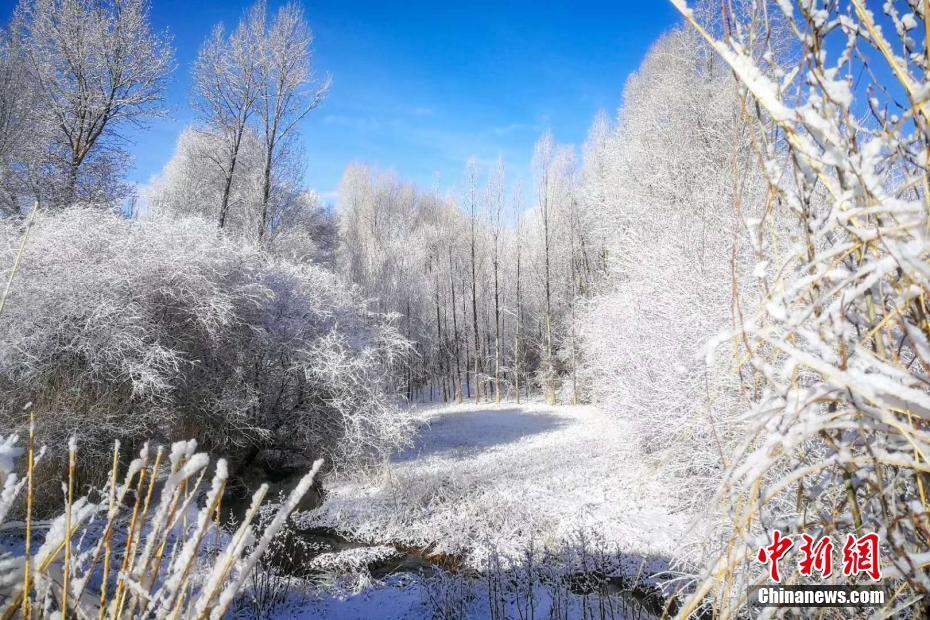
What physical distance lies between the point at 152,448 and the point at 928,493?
899 centimetres

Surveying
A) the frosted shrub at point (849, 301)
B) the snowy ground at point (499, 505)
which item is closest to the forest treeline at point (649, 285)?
the frosted shrub at point (849, 301)

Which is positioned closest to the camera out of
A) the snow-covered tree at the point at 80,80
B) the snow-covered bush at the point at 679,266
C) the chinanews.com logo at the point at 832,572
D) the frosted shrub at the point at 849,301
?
the frosted shrub at the point at 849,301

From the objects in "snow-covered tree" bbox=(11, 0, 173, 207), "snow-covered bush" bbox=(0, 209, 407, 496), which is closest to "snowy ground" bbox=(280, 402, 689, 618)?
"snow-covered bush" bbox=(0, 209, 407, 496)

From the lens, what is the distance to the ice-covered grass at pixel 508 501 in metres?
6.17

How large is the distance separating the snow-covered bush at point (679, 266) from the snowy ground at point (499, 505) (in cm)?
78

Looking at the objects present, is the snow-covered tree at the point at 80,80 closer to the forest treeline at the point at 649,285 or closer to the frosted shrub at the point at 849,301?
the forest treeline at the point at 649,285

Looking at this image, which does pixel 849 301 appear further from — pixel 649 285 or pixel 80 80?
pixel 80 80

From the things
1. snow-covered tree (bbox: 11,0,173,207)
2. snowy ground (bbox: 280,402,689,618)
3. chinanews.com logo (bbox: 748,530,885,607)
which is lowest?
snowy ground (bbox: 280,402,689,618)

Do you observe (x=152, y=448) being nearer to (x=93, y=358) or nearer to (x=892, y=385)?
(x=93, y=358)

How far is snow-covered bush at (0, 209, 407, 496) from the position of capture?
6406mm

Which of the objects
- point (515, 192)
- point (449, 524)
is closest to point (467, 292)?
point (515, 192)

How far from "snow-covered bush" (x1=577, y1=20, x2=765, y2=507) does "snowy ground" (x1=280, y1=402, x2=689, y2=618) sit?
30.6 inches

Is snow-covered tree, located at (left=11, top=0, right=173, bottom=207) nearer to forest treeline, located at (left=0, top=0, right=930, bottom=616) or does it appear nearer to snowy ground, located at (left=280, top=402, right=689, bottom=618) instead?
forest treeline, located at (left=0, top=0, right=930, bottom=616)

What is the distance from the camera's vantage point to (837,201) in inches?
35.6
